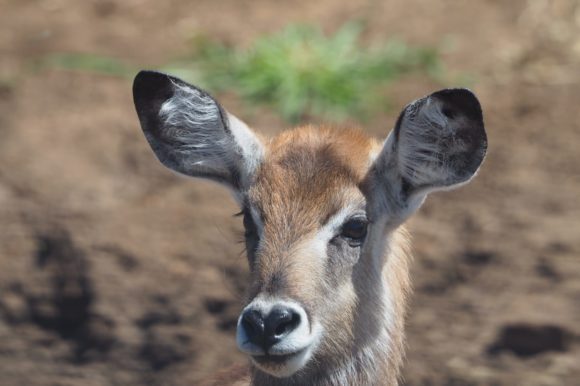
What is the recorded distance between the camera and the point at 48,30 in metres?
13.1

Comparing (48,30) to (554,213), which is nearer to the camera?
(554,213)

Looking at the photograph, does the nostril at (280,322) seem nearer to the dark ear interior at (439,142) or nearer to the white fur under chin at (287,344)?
the white fur under chin at (287,344)

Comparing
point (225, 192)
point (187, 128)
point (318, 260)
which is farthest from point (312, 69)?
point (318, 260)

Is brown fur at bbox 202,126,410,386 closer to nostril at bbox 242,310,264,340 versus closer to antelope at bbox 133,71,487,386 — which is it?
antelope at bbox 133,71,487,386

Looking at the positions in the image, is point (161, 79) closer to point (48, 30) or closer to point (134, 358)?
point (134, 358)

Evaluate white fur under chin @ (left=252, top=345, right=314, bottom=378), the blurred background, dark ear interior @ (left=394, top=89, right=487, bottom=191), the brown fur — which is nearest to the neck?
the brown fur

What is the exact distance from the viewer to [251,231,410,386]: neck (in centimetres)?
641

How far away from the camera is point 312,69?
1226cm

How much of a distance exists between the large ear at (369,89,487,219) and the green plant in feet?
16.6

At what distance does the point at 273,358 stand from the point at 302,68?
6691 mm

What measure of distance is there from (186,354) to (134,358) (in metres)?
0.36

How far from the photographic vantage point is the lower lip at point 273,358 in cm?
588

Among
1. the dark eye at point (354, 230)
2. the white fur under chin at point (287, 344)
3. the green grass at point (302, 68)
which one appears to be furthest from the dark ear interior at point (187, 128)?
the green grass at point (302, 68)

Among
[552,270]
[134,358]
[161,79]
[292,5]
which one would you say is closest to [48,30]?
[292,5]
